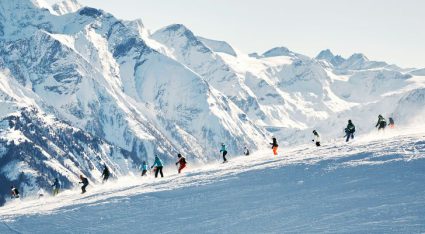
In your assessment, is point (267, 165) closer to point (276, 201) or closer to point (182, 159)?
point (182, 159)

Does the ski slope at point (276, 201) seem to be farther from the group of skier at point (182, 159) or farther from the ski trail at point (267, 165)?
the group of skier at point (182, 159)

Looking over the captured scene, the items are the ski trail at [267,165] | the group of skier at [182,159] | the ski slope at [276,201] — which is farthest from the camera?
the group of skier at [182,159]

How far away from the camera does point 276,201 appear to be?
3616 centimetres

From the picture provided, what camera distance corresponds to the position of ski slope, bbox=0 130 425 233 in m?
→ 31.8

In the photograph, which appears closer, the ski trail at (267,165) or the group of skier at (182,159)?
the ski trail at (267,165)

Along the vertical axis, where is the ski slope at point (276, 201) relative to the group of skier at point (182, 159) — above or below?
below

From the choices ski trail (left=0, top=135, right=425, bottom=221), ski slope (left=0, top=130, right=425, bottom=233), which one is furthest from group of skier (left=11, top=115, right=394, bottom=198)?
ski slope (left=0, top=130, right=425, bottom=233)

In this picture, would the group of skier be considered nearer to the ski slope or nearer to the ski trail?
the ski trail

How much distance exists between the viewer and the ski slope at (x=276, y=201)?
104ft

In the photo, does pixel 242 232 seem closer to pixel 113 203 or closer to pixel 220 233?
pixel 220 233

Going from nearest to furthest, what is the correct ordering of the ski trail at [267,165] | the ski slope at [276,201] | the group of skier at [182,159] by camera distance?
the ski slope at [276,201]
the ski trail at [267,165]
the group of skier at [182,159]

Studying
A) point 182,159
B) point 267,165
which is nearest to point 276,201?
point 267,165

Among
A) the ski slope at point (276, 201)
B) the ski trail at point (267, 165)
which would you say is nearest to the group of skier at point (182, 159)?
the ski trail at point (267, 165)

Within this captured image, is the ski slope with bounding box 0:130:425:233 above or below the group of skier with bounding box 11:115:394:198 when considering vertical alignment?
below
